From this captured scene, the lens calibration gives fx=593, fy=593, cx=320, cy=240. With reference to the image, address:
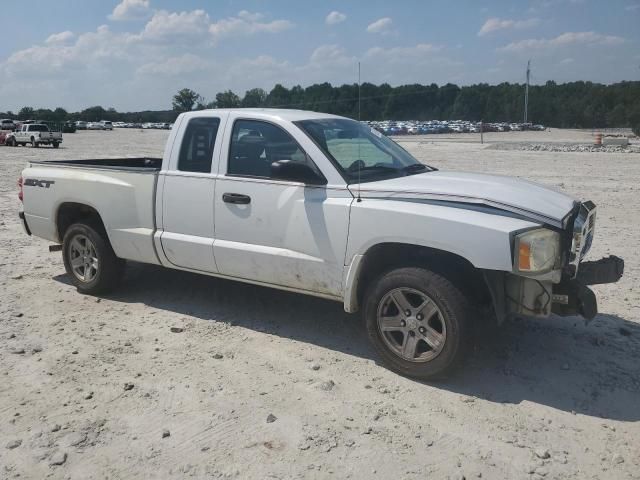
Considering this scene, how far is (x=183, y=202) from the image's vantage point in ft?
17.5

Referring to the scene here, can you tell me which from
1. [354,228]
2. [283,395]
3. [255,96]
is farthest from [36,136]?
[283,395]

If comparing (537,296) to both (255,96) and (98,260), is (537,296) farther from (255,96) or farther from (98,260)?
(255,96)

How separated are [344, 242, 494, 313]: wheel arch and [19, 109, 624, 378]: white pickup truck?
0.01 metres

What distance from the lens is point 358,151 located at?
199 inches

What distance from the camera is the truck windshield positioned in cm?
477

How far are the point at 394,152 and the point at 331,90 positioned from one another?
216 cm

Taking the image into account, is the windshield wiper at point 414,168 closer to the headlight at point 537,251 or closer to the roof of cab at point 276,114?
the roof of cab at point 276,114

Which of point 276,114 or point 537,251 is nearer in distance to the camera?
point 537,251

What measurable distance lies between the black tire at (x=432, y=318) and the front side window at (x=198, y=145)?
198 centimetres

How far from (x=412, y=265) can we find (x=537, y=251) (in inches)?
35.6

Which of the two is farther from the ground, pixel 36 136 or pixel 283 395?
pixel 36 136

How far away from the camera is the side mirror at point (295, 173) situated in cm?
450

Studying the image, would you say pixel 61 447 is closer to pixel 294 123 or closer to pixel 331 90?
pixel 294 123

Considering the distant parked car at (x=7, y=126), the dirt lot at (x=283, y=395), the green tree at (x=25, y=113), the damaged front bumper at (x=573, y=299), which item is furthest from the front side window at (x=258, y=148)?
the green tree at (x=25, y=113)
